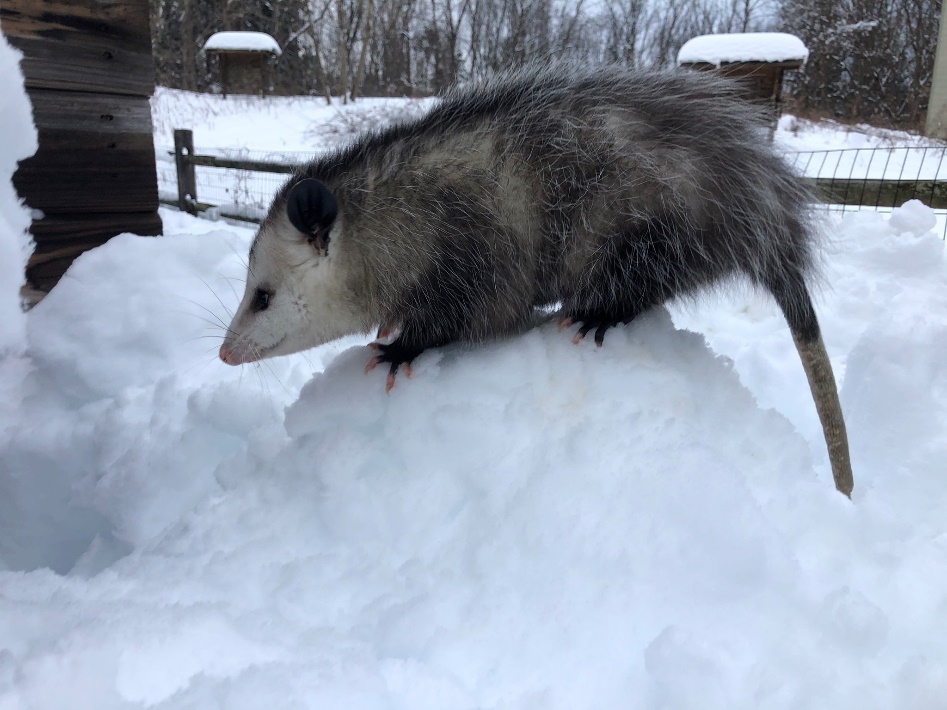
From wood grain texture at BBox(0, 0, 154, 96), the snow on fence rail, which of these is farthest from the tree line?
wood grain texture at BBox(0, 0, 154, 96)

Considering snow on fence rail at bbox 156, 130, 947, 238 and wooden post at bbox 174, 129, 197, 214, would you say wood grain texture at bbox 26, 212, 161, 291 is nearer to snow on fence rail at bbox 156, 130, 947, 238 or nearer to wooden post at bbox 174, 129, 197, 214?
snow on fence rail at bbox 156, 130, 947, 238

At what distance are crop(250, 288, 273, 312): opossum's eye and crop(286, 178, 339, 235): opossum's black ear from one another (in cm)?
21

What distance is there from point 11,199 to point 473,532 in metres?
1.41

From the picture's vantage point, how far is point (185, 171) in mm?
5703

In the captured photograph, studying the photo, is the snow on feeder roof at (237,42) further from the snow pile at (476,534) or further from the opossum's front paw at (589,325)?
the opossum's front paw at (589,325)

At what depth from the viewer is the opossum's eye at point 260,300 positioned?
1.57 m

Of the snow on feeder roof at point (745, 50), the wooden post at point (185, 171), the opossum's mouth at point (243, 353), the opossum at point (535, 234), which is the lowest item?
the wooden post at point (185, 171)

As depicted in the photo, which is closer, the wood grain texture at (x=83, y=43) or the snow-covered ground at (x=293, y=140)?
the wood grain texture at (x=83, y=43)

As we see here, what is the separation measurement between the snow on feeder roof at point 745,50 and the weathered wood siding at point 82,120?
4359 mm

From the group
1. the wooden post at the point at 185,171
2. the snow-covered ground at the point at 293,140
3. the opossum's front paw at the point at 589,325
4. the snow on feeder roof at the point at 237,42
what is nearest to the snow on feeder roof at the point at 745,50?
the snow-covered ground at the point at 293,140

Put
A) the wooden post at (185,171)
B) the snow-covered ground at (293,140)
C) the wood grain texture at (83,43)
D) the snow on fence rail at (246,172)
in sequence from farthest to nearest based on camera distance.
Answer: the wooden post at (185,171), the snow-covered ground at (293,140), the snow on fence rail at (246,172), the wood grain texture at (83,43)

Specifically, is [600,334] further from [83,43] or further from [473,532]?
[83,43]

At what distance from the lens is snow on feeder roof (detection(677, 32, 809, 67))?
5.39 m

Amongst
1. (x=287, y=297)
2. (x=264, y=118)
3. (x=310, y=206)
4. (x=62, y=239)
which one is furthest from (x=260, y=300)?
(x=264, y=118)
